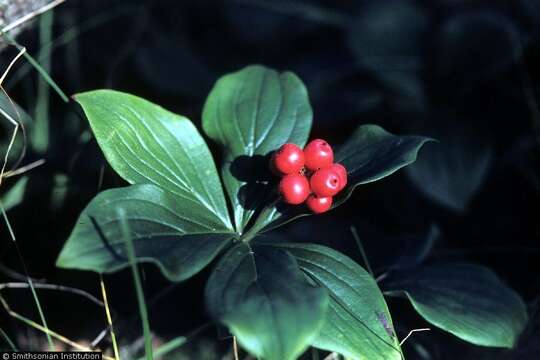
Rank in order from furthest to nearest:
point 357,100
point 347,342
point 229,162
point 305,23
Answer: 1. point 305,23
2. point 357,100
3. point 229,162
4. point 347,342

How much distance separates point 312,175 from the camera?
76.8 inches

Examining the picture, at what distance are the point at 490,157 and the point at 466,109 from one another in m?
0.48

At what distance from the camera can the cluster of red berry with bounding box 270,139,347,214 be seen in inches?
74.0

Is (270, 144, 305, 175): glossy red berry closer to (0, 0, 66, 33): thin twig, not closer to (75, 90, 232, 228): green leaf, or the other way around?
(75, 90, 232, 228): green leaf

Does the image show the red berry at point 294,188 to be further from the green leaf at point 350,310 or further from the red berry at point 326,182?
the green leaf at point 350,310

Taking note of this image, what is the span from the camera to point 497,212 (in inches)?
133

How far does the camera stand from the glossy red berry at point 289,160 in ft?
6.33

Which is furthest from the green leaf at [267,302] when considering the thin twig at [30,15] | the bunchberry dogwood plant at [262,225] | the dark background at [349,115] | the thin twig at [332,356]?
the thin twig at [30,15]

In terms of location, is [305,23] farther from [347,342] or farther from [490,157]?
[347,342]

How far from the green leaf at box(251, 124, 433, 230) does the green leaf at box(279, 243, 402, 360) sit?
0.15 m

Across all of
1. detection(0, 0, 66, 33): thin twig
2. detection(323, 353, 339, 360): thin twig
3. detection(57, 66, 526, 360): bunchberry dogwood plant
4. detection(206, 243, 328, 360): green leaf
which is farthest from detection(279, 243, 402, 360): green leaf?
detection(0, 0, 66, 33): thin twig

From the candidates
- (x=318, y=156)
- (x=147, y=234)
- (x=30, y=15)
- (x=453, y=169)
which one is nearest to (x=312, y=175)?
(x=318, y=156)

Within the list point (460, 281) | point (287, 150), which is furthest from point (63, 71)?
point (460, 281)

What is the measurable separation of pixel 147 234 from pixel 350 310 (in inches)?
26.7
